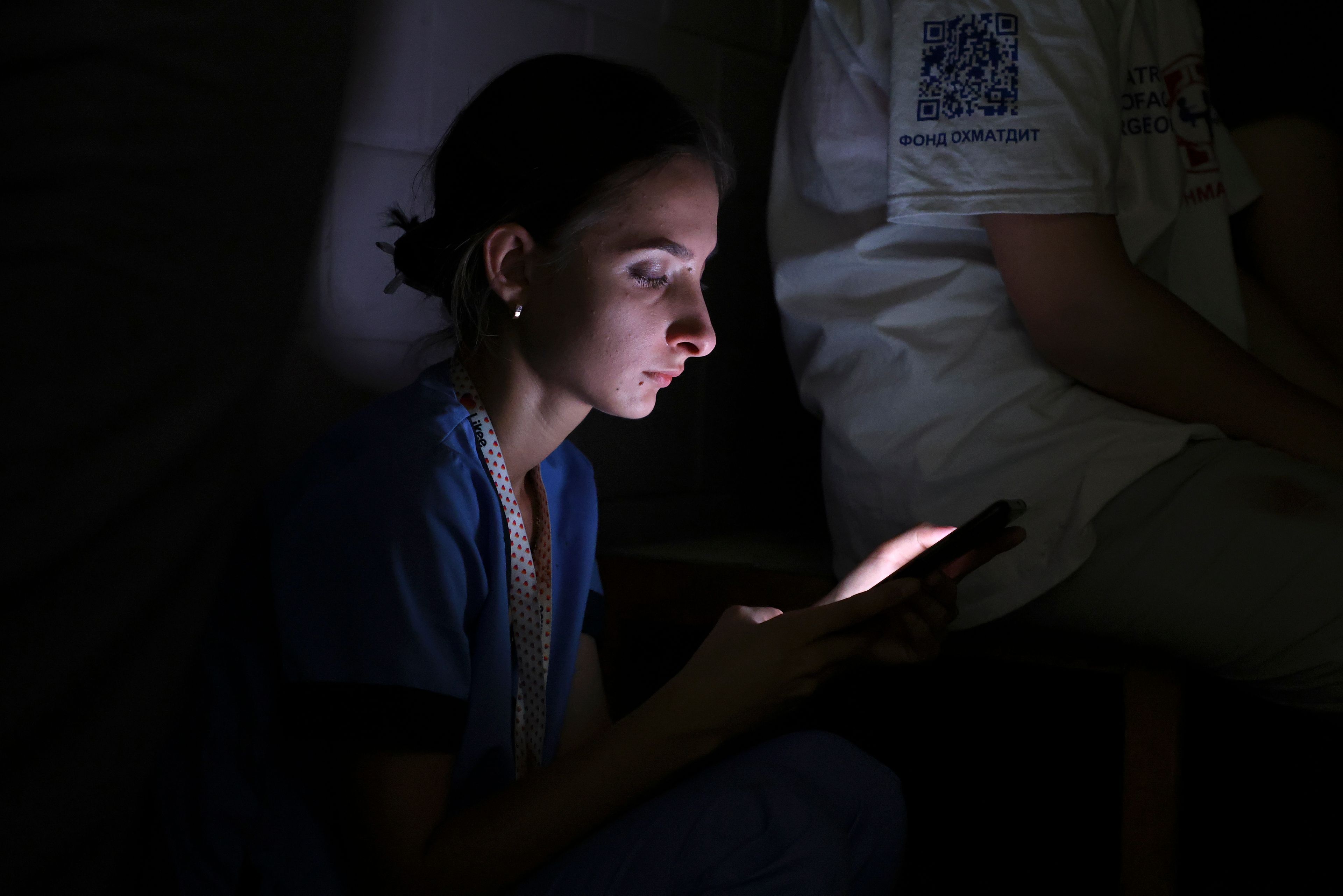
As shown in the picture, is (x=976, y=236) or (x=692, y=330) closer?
(x=692, y=330)

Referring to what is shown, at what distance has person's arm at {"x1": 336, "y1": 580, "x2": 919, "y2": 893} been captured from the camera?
570mm

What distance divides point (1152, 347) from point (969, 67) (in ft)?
1.01

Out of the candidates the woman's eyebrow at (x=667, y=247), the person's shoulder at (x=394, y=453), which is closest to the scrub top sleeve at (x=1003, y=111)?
the woman's eyebrow at (x=667, y=247)

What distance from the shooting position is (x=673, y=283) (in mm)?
780

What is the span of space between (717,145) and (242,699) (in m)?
0.66

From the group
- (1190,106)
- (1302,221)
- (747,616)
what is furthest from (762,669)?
(1302,221)

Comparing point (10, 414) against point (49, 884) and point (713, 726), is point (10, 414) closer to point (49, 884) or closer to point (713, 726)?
point (49, 884)

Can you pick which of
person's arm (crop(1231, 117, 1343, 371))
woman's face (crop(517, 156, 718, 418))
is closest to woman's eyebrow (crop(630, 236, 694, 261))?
woman's face (crop(517, 156, 718, 418))

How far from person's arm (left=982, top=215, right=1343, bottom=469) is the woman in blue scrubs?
0.24m

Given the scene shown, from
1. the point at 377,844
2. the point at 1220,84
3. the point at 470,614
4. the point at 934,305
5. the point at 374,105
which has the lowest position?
the point at 377,844

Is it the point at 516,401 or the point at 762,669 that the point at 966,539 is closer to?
the point at 762,669

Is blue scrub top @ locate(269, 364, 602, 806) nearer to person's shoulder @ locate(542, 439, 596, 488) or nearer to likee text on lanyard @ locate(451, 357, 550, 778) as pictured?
likee text on lanyard @ locate(451, 357, 550, 778)

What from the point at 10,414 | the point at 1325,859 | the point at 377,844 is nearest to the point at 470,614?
the point at 377,844

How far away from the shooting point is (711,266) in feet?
4.54
